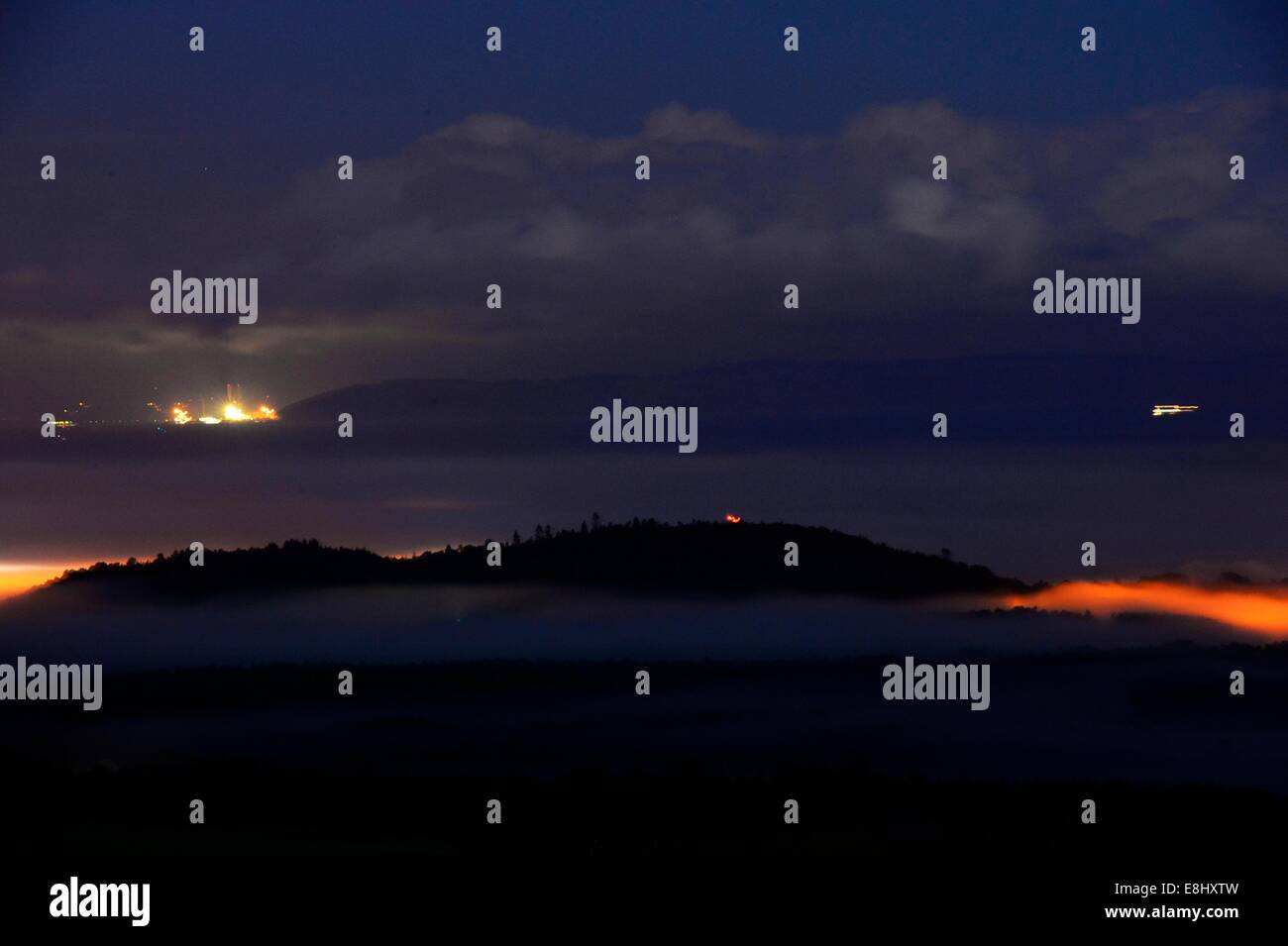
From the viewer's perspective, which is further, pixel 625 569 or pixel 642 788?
pixel 625 569

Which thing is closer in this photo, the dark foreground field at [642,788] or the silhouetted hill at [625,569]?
the dark foreground field at [642,788]

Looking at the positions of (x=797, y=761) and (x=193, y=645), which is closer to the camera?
(x=797, y=761)

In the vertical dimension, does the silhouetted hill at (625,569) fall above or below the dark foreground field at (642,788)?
above

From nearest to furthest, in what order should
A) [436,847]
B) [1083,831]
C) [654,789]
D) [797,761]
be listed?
[436,847], [1083,831], [654,789], [797,761]
